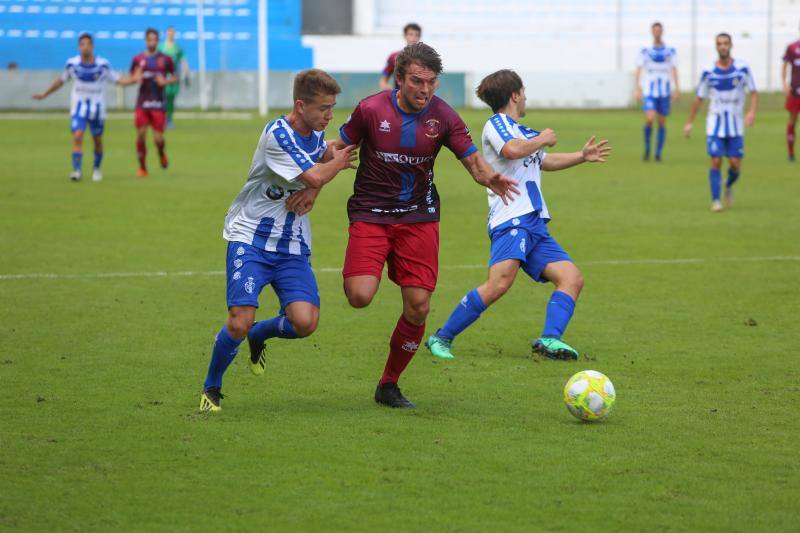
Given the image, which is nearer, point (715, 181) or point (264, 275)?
point (264, 275)

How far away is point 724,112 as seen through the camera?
1642 cm

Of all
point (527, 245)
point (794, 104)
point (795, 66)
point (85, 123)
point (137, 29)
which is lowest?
point (527, 245)

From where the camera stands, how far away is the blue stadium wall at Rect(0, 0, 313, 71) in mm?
48531

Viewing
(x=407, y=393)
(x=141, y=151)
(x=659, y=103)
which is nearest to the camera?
(x=407, y=393)

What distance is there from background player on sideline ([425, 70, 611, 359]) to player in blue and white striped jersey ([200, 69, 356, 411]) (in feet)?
5.93

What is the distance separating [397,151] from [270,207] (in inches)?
29.5

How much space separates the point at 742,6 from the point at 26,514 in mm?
54784

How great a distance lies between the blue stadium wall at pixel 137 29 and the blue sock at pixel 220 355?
4344 centimetres

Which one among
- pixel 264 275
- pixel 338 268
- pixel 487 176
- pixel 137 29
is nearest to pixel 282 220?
pixel 264 275

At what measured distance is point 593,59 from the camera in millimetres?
54500

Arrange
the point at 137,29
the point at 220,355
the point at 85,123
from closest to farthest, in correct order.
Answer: the point at 220,355 → the point at 85,123 → the point at 137,29

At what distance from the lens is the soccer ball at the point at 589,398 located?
659 centimetres

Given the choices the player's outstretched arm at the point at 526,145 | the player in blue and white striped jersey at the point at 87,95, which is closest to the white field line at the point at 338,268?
the player's outstretched arm at the point at 526,145

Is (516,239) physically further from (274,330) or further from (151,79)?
(151,79)
